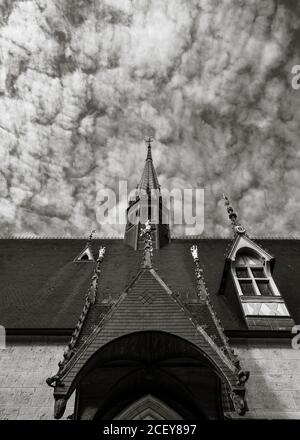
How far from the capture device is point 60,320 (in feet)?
34.1

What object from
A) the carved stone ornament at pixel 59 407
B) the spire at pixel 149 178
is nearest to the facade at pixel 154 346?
the carved stone ornament at pixel 59 407

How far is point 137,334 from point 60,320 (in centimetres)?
354

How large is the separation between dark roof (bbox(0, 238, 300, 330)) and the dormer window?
76 centimetres

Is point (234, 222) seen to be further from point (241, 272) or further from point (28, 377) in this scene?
point (28, 377)

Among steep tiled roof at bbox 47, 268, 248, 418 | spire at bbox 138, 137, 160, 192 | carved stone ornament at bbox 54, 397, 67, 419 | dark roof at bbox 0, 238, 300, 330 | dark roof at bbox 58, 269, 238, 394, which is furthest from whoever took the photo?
spire at bbox 138, 137, 160, 192

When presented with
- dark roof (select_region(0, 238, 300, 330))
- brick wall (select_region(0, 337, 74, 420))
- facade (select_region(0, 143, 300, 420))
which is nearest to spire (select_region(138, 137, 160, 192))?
dark roof (select_region(0, 238, 300, 330))

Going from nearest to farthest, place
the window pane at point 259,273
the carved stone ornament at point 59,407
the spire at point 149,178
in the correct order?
the carved stone ornament at point 59,407 < the window pane at point 259,273 < the spire at point 149,178

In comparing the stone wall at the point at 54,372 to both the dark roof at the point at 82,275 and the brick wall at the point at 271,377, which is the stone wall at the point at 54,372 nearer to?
the brick wall at the point at 271,377

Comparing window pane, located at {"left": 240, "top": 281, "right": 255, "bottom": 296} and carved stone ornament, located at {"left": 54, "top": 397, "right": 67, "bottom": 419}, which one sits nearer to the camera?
carved stone ornament, located at {"left": 54, "top": 397, "right": 67, "bottom": 419}

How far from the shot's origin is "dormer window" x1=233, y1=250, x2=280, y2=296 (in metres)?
11.2

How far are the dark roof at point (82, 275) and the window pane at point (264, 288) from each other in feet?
2.65

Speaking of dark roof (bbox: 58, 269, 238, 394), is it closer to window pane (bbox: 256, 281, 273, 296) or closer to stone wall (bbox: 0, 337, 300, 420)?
stone wall (bbox: 0, 337, 300, 420)

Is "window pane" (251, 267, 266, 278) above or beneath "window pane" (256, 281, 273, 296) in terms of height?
above

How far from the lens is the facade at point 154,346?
755 centimetres
